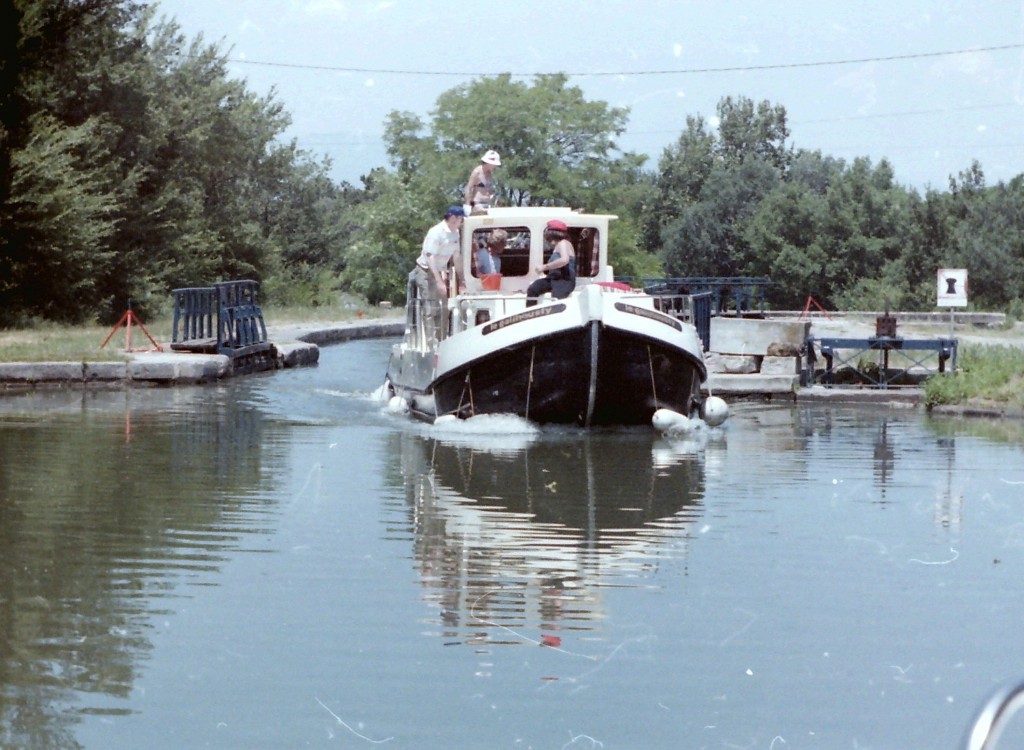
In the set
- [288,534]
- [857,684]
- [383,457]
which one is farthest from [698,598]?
[383,457]

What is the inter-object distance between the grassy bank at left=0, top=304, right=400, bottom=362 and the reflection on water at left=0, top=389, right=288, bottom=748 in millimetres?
5973

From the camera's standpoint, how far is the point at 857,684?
7.73 meters

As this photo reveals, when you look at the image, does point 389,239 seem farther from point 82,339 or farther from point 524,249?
point 524,249

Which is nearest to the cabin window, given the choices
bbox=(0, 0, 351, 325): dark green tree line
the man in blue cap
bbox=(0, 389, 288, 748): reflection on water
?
the man in blue cap

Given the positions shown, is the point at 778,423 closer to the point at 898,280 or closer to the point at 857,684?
the point at 857,684

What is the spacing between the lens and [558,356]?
779 inches

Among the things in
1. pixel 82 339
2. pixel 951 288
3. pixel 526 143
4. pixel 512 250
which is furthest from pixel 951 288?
pixel 526 143

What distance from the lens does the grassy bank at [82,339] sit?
28.5 meters

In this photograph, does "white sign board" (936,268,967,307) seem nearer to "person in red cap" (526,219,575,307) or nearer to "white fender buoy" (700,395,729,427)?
"white fender buoy" (700,395,729,427)

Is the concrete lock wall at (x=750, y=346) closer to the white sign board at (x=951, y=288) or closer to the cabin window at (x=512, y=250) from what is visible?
the white sign board at (x=951, y=288)

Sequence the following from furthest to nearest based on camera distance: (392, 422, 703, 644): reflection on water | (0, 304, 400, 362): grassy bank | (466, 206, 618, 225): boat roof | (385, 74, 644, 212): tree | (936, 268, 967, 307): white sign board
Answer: (385, 74, 644, 212): tree → (0, 304, 400, 362): grassy bank → (936, 268, 967, 307): white sign board → (466, 206, 618, 225): boat roof → (392, 422, 703, 644): reflection on water

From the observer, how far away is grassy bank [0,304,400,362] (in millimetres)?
28453

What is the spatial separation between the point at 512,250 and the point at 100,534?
37.5 feet

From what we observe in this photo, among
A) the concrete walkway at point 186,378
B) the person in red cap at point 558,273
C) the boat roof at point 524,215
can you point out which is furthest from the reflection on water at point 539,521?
the concrete walkway at point 186,378
